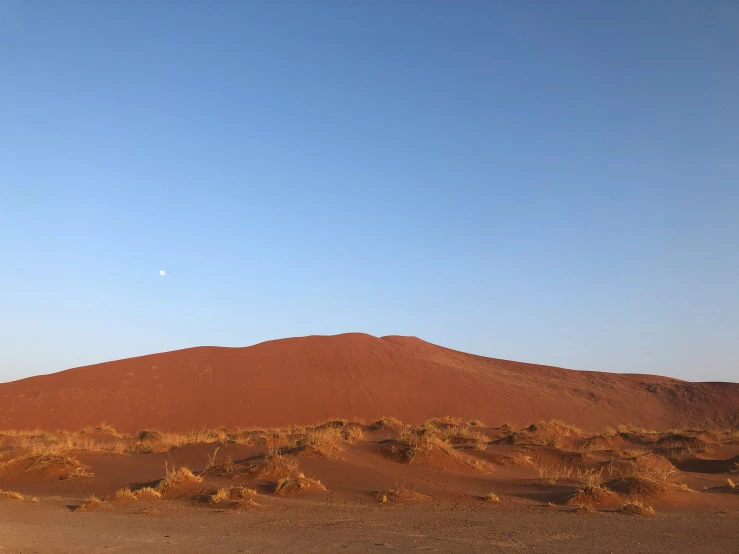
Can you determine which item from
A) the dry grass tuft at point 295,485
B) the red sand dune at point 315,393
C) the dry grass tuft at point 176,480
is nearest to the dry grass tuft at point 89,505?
the dry grass tuft at point 176,480

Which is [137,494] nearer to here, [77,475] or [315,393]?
[77,475]

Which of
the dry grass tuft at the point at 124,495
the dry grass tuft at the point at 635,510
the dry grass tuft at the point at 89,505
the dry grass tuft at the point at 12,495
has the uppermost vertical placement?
the dry grass tuft at the point at 635,510

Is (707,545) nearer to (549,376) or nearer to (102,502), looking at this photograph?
(102,502)

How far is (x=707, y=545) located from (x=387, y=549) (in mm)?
5266

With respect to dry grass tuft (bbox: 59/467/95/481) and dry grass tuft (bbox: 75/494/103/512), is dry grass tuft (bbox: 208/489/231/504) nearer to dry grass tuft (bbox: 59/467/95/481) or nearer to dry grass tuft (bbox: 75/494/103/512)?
dry grass tuft (bbox: 75/494/103/512)

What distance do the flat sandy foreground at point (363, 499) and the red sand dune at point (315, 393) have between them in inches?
798

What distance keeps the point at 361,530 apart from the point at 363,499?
12.2 ft

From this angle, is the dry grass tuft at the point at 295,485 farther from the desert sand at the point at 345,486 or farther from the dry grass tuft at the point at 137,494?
the dry grass tuft at the point at 137,494

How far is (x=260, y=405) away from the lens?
149 ft

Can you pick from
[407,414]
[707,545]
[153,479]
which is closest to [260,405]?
[407,414]

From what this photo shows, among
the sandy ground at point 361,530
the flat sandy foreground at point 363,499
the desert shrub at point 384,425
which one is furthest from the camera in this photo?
the desert shrub at point 384,425

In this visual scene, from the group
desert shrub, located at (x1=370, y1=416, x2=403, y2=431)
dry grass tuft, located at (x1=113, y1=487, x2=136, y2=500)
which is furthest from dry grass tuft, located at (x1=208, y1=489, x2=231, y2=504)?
desert shrub, located at (x1=370, y1=416, x2=403, y2=431)

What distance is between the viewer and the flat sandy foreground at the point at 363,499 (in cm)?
1023

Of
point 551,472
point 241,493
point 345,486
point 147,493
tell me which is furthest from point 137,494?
point 551,472
